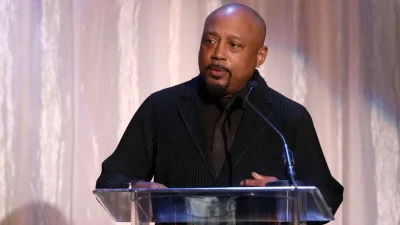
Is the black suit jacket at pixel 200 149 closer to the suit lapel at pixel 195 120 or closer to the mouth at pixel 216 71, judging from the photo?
the suit lapel at pixel 195 120

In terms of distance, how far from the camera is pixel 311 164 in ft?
8.39

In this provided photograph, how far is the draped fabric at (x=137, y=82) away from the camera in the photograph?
3.58m

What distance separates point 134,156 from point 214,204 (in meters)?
0.79

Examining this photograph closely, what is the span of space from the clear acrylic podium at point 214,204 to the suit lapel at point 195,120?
1.85 ft

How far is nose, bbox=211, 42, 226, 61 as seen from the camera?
2.57 meters

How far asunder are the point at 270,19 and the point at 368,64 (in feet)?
1.90

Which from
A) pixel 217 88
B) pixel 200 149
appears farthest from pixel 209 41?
pixel 200 149

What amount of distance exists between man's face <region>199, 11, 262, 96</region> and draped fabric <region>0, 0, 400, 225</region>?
104cm

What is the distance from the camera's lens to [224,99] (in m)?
2.71

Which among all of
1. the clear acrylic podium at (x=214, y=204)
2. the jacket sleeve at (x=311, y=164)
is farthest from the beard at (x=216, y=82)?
the clear acrylic podium at (x=214, y=204)

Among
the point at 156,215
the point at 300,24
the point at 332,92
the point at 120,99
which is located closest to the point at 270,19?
the point at 300,24

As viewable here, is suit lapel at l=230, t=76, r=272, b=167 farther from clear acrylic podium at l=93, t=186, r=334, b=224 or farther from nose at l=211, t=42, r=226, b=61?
clear acrylic podium at l=93, t=186, r=334, b=224

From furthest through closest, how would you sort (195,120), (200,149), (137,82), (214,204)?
(137,82) < (195,120) < (200,149) < (214,204)

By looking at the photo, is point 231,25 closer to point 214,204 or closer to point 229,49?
point 229,49
